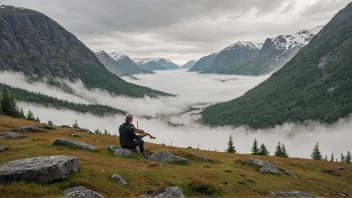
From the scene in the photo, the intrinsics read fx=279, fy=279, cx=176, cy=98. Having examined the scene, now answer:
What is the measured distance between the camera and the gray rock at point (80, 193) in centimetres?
1883

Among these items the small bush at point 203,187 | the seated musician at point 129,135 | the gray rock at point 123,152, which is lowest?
the small bush at point 203,187

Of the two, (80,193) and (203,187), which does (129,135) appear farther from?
(80,193)

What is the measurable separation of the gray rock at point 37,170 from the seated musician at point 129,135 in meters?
10.7

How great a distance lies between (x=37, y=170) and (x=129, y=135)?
14.7 meters

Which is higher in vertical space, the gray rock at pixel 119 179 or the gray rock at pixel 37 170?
the gray rock at pixel 37 170

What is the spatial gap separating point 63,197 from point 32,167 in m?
4.56

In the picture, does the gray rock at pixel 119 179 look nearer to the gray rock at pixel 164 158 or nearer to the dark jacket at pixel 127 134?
the dark jacket at pixel 127 134

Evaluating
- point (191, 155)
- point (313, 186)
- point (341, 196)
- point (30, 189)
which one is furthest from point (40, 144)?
point (341, 196)

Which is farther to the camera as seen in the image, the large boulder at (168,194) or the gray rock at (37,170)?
the large boulder at (168,194)

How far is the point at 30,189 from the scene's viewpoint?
18500mm

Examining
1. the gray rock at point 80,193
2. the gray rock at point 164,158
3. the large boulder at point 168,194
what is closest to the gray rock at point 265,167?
the gray rock at point 164,158

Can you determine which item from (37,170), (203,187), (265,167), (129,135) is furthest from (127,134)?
(265,167)

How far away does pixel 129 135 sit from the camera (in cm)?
3441

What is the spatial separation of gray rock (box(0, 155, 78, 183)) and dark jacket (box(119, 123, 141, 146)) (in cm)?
1069
